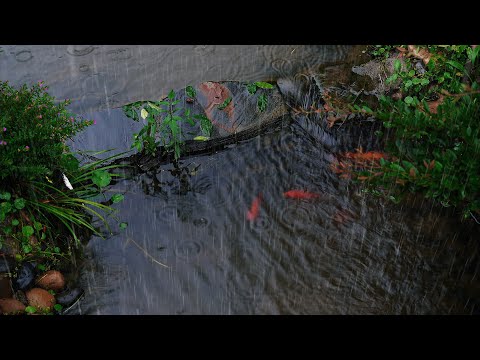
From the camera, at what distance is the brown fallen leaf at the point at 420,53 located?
5914 mm

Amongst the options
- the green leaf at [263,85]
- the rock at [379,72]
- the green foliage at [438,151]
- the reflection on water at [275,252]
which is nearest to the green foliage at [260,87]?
the green leaf at [263,85]

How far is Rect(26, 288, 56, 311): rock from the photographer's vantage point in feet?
12.9

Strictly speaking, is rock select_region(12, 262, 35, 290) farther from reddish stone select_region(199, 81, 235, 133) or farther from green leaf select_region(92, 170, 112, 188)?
reddish stone select_region(199, 81, 235, 133)

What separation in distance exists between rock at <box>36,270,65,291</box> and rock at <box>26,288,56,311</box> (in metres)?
0.08

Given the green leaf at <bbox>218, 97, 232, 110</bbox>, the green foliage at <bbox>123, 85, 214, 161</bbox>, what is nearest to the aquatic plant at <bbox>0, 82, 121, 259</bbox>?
the green foliage at <bbox>123, 85, 214, 161</bbox>

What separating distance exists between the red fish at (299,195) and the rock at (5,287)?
2.72m

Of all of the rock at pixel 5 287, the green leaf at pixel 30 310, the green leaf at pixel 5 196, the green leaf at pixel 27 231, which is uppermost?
the green leaf at pixel 5 196

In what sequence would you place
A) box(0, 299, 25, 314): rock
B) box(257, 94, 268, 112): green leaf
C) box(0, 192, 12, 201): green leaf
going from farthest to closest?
box(257, 94, 268, 112): green leaf < box(0, 192, 12, 201): green leaf < box(0, 299, 25, 314): rock

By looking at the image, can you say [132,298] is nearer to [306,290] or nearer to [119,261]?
[119,261]

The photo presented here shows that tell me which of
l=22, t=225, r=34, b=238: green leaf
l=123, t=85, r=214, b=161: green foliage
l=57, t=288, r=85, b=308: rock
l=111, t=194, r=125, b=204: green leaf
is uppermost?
l=123, t=85, r=214, b=161: green foliage

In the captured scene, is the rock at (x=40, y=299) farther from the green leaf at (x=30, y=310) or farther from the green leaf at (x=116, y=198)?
the green leaf at (x=116, y=198)

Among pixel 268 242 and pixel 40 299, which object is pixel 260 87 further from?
pixel 40 299

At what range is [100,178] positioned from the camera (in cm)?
489

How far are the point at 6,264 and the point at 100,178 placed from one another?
4.05 feet
